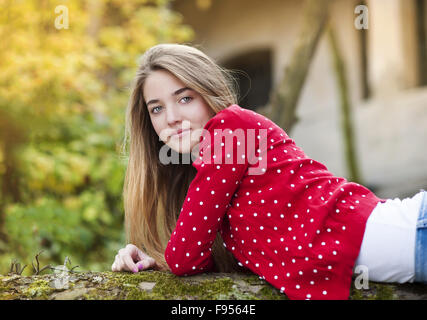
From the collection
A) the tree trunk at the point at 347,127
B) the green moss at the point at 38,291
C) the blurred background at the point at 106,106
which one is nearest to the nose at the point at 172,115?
the blurred background at the point at 106,106

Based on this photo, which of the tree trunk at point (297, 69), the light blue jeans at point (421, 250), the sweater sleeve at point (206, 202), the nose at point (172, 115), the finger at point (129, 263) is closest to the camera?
the light blue jeans at point (421, 250)

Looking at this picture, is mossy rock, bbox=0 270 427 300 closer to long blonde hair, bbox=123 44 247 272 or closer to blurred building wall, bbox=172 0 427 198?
long blonde hair, bbox=123 44 247 272

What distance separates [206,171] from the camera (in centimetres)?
168

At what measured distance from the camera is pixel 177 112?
1.93 m

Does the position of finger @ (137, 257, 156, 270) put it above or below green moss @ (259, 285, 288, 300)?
above

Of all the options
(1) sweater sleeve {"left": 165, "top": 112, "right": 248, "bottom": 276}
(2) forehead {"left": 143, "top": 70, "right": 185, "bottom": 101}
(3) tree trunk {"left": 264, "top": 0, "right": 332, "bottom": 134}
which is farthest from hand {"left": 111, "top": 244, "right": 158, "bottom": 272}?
(3) tree trunk {"left": 264, "top": 0, "right": 332, "bottom": 134}

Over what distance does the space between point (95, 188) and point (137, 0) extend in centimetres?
233

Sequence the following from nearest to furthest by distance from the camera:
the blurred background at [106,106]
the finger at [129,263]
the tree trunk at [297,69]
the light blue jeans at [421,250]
→ the light blue jeans at [421,250], the finger at [129,263], the tree trunk at [297,69], the blurred background at [106,106]

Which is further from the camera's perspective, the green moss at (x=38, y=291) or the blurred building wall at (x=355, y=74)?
the blurred building wall at (x=355, y=74)

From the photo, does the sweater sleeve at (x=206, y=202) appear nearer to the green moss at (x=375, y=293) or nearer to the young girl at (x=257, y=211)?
the young girl at (x=257, y=211)

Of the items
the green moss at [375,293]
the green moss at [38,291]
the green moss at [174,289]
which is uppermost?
the green moss at [38,291]

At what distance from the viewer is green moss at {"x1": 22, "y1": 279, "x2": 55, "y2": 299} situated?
161 centimetres

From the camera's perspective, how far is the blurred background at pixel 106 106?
418cm
